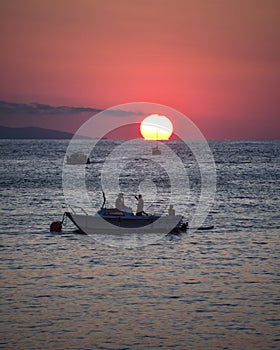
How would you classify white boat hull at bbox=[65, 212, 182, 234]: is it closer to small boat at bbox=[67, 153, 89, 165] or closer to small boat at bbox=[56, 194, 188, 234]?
small boat at bbox=[56, 194, 188, 234]

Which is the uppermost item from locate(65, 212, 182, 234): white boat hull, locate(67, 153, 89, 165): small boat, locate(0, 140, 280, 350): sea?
locate(67, 153, 89, 165): small boat

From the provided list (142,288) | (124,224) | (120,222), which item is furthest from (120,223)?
(142,288)

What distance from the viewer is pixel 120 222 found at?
140 feet

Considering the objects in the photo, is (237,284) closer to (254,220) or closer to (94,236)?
(94,236)

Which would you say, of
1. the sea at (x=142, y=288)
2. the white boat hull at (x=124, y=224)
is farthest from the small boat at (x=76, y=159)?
the white boat hull at (x=124, y=224)

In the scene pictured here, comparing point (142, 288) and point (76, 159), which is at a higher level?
point (76, 159)

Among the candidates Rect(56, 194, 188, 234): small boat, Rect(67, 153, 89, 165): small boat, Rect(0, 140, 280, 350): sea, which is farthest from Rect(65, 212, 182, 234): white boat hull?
Rect(67, 153, 89, 165): small boat

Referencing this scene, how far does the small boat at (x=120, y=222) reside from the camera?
42.7 meters

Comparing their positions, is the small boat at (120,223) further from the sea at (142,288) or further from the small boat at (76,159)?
the small boat at (76,159)

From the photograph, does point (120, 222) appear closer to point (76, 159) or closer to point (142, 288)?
point (142, 288)

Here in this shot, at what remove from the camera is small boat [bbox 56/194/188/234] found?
140 ft

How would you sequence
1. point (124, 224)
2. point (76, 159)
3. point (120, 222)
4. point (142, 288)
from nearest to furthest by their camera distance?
1. point (142, 288)
2. point (120, 222)
3. point (124, 224)
4. point (76, 159)

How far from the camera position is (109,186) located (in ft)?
302

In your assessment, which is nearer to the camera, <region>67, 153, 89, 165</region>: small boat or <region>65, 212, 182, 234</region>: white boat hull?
<region>65, 212, 182, 234</region>: white boat hull
